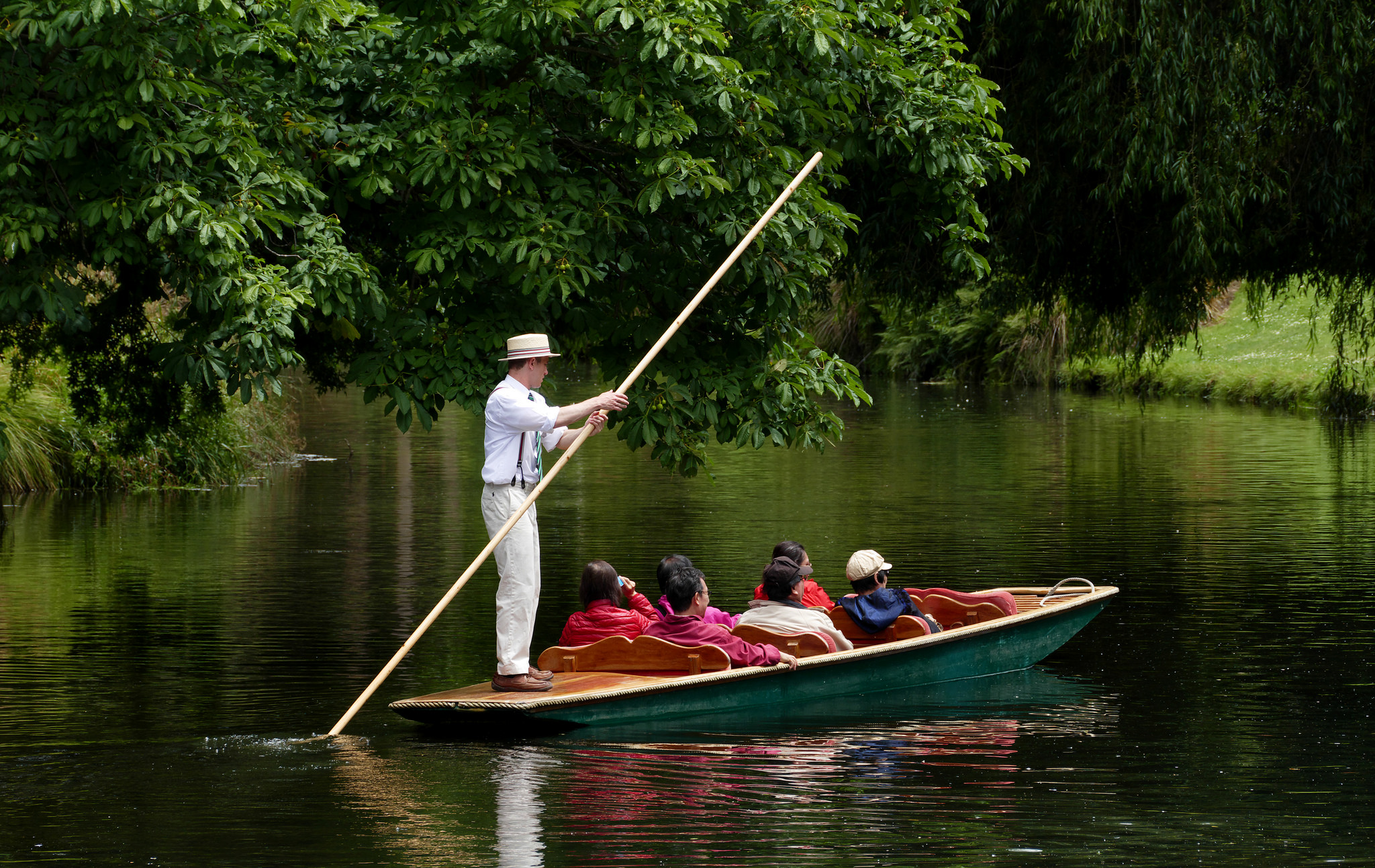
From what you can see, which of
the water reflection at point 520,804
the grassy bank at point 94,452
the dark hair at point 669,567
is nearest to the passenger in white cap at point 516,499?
the water reflection at point 520,804

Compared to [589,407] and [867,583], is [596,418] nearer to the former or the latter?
[589,407]

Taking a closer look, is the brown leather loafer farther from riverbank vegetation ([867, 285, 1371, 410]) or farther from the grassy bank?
riverbank vegetation ([867, 285, 1371, 410])

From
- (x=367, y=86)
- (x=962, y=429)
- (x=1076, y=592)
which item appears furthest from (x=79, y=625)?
(x=962, y=429)

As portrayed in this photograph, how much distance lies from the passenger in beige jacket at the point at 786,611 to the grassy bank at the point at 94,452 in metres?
12.1

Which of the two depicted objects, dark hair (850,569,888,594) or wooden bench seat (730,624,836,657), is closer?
wooden bench seat (730,624,836,657)

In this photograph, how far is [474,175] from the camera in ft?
34.8

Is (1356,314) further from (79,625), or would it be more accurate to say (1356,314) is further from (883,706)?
(79,625)

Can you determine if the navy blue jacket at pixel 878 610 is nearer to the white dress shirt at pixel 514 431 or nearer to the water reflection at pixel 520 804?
the white dress shirt at pixel 514 431

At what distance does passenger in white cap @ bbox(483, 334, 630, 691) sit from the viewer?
9727mm

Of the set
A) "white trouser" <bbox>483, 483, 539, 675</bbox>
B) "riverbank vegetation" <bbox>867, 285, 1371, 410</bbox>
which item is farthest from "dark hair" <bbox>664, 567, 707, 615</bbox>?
"riverbank vegetation" <bbox>867, 285, 1371, 410</bbox>

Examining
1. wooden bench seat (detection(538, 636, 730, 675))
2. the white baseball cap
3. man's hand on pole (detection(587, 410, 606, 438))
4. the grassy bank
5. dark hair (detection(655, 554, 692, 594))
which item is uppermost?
man's hand on pole (detection(587, 410, 606, 438))

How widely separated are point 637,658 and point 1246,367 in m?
35.9

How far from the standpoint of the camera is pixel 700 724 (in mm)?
9891

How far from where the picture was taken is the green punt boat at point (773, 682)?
9516 millimetres
